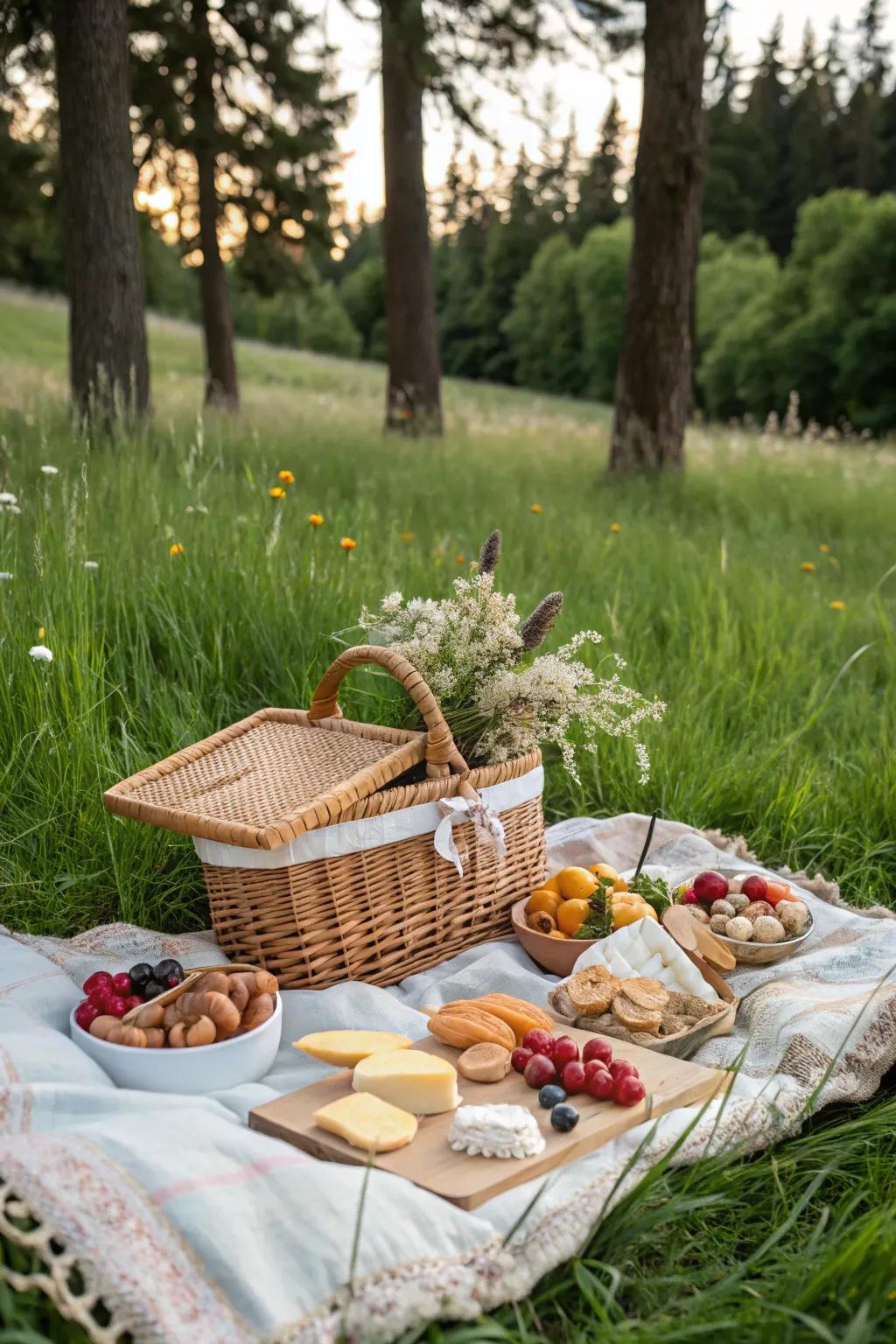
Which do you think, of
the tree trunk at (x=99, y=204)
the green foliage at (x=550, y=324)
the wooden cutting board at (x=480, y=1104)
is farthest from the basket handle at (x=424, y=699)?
the green foliage at (x=550, y=324)

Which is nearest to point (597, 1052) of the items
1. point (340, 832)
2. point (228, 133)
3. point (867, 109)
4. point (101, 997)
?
point (340, 832)

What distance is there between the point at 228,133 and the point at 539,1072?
1322 centimetres

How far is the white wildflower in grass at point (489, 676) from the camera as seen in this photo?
3.24 metres

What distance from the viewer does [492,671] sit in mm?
3299

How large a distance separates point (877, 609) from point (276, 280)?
41.3 feet

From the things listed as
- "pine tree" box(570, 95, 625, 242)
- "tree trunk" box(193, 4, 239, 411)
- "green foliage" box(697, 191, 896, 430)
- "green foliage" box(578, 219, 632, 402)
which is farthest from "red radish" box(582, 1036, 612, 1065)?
"pine tree" box(570, 95, 625, 242)

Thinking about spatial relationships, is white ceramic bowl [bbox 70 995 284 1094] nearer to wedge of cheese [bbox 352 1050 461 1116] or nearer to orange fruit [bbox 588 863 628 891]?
wedge of cheese [bbox 352 1050 461 1116]

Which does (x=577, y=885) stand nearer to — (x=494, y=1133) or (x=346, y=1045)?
(x=346, y=1045)

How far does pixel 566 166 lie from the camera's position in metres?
55.1

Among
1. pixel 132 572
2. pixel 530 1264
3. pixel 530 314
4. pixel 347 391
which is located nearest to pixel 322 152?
pixel 347 391

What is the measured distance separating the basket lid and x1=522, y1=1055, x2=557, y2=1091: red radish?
2.42 ft

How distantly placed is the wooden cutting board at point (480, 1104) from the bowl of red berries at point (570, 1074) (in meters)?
0.02

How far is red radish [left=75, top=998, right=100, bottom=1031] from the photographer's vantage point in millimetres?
2516

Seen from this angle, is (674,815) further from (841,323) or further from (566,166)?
(566,166)
